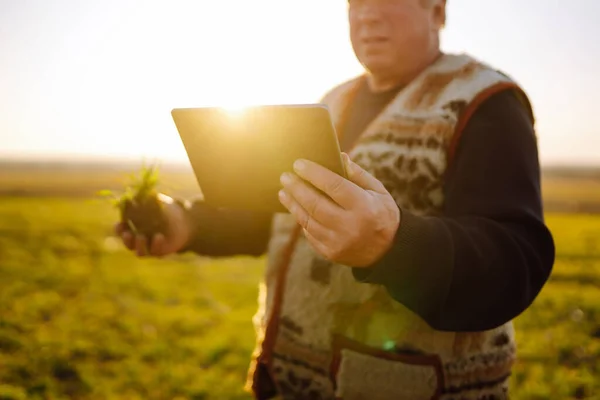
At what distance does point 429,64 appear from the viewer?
218 centimetres

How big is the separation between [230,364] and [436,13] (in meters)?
5.08

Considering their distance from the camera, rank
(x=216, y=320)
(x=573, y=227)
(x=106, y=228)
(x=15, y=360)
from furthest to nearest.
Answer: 1. (x=573, y=227)
2. (x=106, y=228)
3. (x=216, y=320)
4. (x=15, y=360)

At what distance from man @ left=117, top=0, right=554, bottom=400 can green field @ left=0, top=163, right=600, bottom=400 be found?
3.64 ft

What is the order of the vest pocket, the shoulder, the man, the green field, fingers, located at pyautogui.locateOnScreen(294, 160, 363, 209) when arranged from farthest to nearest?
the green field
the shoulder
the vest pocket
the man
fingers, located at pyautogui.locateOnScreen(294, 160, 363, 209)

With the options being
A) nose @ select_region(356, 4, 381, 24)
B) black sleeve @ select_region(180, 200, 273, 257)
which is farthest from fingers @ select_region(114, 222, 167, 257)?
nose @ select_region(356, 4, 381, 24)

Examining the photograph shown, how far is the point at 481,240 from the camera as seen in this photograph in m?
1.44

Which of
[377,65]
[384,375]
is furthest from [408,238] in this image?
[377,65]

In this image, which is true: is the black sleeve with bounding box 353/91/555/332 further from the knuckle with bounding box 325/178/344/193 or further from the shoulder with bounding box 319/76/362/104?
the shoulder with bounding box 319/76/362/104

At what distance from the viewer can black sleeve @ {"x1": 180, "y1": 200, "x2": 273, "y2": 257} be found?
2.72 m

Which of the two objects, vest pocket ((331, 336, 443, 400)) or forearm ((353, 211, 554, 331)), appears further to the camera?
vest pocket ((331, 336, 443, 400))

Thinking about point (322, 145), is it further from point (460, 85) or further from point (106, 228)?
point (106, 228)

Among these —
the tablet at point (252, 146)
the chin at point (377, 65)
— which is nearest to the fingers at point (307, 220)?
the tablet at point (252, 146)

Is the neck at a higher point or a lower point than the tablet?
higher

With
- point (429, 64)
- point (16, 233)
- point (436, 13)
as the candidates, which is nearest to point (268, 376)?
point (429, 64)
